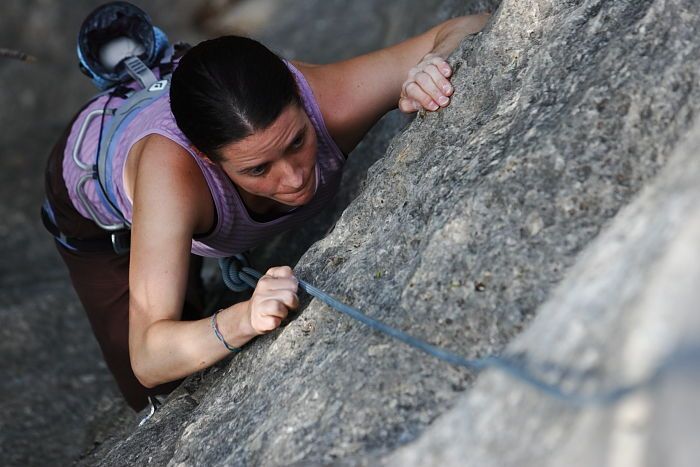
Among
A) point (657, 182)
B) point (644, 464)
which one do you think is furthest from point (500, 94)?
point (644, 464)

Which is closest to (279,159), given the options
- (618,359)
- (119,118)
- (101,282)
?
(119,118)

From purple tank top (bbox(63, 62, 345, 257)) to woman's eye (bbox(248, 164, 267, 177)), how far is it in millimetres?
132

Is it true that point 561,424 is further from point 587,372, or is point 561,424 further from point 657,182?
point 657,182

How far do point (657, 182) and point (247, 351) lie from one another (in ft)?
3.41

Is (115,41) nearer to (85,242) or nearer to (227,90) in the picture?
(85,242)

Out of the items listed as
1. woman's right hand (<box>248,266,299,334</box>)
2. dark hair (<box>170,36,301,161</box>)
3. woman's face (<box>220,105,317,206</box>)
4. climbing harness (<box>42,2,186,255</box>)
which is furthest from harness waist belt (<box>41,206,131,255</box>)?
woman's right hand (<box>248,266,299,334</box>)

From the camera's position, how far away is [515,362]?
3.96 feet

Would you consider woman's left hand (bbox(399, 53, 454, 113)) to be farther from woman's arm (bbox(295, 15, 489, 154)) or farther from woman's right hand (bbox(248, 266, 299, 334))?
woman's right hand (bbox(248, 266, 299, 334))

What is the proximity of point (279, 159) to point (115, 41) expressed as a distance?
3.17 ft

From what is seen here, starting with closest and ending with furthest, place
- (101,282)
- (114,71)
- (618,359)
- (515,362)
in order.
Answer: (618,359) < (515,362) < (114,71) < (101,282)

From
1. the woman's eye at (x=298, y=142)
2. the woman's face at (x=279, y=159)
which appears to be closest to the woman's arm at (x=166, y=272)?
the woman's face at (x=279, y=159)

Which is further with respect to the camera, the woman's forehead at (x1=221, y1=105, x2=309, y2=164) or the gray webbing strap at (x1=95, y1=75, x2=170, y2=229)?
the gray webbing strap at (x1=95, y1=75, x2=170, y2=229)

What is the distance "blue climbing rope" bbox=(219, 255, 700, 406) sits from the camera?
1.02m

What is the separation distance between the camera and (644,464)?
1053 millimetres
